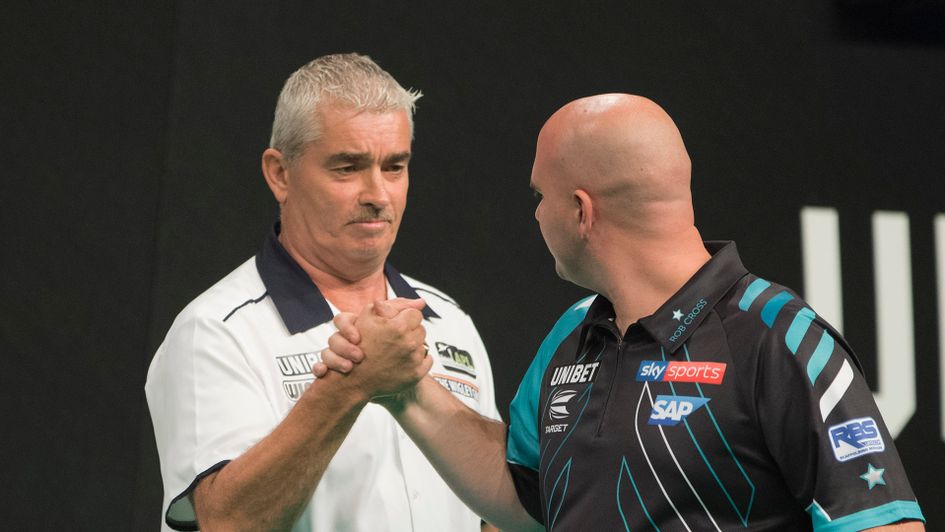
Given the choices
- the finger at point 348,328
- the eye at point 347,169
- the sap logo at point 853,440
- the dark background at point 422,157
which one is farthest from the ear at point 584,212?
the dark background at point 422,157

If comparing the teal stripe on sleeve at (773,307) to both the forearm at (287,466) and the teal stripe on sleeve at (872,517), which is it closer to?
the teal stripe on sleeve at (872,517)

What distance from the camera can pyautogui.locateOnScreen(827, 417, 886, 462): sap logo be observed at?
1.53m

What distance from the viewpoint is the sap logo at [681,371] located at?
1675 millimetres

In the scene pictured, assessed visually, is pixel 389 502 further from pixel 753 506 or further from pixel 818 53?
pixel 818 53

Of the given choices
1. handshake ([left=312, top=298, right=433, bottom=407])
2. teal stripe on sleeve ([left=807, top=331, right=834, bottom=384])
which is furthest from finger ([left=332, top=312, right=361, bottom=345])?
teal stripe on sleeve ([left=807, top=331, right=834, bottom=384])

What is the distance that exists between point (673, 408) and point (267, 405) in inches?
32.1

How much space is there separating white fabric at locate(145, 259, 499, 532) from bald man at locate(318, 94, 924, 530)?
0.26m

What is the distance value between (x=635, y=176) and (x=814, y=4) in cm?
211

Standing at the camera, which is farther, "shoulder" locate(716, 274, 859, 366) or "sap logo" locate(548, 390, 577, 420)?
"sap logo" locate(548, 390, 577, 420)

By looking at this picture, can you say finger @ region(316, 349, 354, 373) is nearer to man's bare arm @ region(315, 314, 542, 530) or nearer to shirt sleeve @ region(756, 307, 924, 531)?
man's bare arm @ region(315, 314, 542, 530)

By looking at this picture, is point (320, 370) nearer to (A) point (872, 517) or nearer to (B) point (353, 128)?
(B) point (353, 128)

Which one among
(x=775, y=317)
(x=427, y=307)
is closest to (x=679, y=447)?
(x=775, y=317)

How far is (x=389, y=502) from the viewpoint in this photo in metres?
2.22

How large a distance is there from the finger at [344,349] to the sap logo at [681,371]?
1.52 feet
